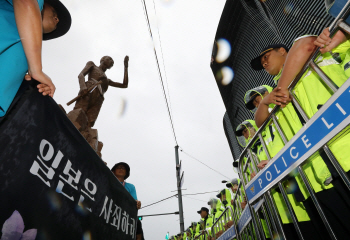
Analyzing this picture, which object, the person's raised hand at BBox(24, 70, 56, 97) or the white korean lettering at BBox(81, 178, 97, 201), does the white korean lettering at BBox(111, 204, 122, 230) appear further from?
the person's raised hand at BBox(24, 70, 56, 97)

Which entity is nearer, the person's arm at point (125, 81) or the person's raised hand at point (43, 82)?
the person's raised hand at point (43, 82)

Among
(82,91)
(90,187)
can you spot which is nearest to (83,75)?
(82,91)

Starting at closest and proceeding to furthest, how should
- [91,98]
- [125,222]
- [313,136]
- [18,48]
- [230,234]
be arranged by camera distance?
1. [18,48]
2. [313,136]
3. [125,222]
4. [91,98]
5. [230,234]

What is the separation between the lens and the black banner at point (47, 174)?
0.93 metres

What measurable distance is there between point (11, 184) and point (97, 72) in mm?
3054

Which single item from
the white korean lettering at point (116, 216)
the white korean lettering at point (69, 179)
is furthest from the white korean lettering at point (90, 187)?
the white korean lettering at point (116, 216)

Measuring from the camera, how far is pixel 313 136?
1211mm

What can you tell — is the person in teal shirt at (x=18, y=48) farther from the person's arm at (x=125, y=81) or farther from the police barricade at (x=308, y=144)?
the person's arm at (x=125, y=81)

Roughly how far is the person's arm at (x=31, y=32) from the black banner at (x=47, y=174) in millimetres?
92

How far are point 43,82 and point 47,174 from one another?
0.53 metres

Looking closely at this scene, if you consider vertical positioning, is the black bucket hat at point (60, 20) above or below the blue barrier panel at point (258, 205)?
above

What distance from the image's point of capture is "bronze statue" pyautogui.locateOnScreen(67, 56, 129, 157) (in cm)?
301

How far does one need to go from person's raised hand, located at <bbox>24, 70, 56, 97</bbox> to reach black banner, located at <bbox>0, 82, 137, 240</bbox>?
0.03m

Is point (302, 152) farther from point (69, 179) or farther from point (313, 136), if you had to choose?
point (69, 179)
